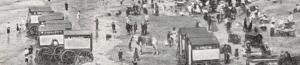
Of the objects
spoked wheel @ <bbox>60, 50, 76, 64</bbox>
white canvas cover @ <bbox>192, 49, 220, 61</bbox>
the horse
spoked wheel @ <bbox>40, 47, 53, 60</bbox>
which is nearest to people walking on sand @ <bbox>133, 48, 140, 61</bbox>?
the horse

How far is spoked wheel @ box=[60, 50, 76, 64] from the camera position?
3397cm

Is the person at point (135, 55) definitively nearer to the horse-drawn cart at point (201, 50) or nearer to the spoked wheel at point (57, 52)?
the horse-drawn cart at point (201, 50)

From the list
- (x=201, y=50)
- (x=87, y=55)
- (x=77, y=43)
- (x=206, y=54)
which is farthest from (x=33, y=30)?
(x=206, y=54)

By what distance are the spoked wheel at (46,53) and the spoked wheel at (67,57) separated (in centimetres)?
96

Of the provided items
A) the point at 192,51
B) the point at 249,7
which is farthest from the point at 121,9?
the point at 192,51

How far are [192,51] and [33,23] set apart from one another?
18831mm

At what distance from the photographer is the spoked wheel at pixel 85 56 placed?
113 ft

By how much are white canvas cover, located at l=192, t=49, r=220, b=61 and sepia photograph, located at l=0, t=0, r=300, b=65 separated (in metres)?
0.03

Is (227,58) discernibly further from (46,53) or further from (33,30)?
(33,30)

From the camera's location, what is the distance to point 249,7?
5141 centimetres

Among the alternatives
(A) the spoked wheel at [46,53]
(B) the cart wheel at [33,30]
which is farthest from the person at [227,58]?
(B) the cart wheel at [33,30]

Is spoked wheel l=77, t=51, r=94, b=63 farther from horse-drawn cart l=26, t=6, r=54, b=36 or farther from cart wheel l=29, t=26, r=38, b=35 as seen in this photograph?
cart wheel l=29, t=26, r=38, b=35

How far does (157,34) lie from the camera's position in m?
44.6

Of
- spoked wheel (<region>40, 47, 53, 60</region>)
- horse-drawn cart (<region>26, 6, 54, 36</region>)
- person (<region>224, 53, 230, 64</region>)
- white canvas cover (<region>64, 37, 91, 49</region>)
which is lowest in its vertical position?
person (<region>224, 53, 230, 64</region>)
